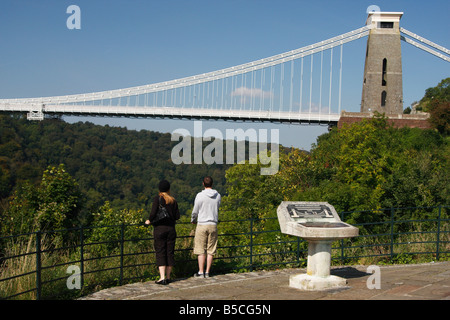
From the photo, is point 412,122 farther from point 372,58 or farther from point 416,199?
point 416,199

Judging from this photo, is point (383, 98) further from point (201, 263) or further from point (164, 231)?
point (164, 231)

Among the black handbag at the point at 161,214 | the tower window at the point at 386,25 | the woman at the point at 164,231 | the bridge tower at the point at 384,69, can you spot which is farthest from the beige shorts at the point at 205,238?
the tower window at the point at 386,25

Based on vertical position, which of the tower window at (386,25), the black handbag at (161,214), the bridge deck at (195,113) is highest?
the tower window at (386,25)

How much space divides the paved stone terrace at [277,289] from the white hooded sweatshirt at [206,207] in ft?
2.58

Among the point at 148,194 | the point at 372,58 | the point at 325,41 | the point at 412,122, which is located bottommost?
the point at 148,194

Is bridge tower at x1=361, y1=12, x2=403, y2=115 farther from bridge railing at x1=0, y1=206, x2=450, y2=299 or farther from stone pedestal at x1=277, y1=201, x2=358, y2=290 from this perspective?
stone pedestal at x1=277, y1=201, x2=358, y2=290

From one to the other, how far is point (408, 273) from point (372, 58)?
34.8 metres

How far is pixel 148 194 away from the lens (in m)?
56.6

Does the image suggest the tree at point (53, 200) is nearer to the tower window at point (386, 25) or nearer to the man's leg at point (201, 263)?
the man's leg at point (201, 263)

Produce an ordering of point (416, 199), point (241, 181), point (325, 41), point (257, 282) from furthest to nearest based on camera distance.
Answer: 1. point (325, 41)
2. point (241, 181)
3. point (416, 199)
4. point (257, 282)

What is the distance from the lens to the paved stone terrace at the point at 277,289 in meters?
5.52

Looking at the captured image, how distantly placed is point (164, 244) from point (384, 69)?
3683cm

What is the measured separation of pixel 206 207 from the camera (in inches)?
250

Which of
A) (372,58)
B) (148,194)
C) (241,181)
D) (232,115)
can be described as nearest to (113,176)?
(148,194)
